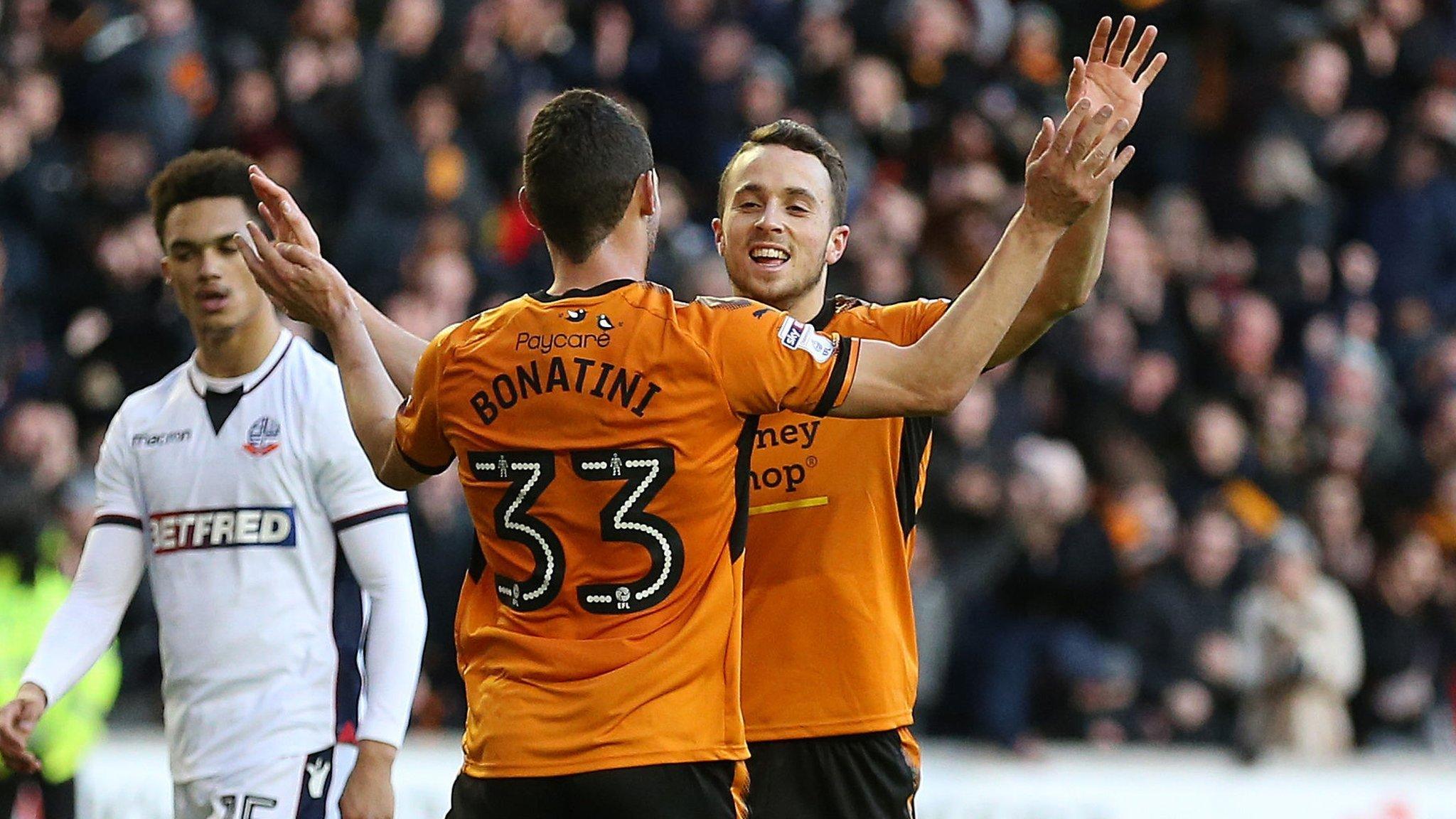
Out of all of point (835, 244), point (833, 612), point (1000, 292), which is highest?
point (835, 244)

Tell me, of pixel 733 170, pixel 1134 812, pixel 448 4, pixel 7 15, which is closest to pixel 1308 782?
pixel 1134 812

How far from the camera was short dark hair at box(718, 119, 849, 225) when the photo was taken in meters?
5.41

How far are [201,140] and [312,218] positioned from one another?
35.4 inches

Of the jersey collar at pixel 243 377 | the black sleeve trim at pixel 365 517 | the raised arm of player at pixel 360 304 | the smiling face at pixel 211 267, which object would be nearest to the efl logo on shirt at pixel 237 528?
the black sleeve trim at pixel 365 517

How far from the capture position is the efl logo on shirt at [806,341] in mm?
4016

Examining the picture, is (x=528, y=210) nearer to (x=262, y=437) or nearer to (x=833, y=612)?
(x=833, y=612)

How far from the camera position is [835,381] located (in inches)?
157

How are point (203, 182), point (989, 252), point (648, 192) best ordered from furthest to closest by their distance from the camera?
point (989, 252), point (203, 182), point (648, 192)

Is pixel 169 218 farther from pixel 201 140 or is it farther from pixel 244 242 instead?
pixel 201 140

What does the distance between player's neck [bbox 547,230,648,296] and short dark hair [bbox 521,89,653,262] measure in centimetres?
1

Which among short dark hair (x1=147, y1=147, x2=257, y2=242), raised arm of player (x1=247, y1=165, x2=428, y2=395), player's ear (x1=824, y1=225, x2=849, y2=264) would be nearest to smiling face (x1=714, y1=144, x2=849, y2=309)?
player's ear (x1=824, y1=225, x2=849, y2=264)

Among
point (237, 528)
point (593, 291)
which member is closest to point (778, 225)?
point (593, 291)

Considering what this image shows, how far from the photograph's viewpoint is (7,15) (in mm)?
12812

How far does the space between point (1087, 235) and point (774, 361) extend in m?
0.97
